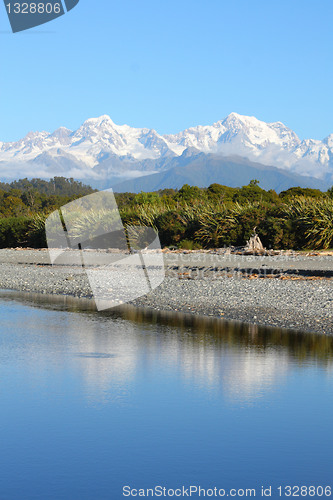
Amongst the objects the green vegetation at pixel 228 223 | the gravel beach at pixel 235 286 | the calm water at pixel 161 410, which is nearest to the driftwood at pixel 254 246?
the green vegetation at pixel 228 223

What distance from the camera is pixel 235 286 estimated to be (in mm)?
17953

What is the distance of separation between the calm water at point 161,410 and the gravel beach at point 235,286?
133 centimetres

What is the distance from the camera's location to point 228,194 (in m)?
48.0

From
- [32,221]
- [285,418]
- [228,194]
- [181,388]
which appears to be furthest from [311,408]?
[228,194]

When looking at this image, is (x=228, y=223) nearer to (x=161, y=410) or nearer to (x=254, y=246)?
(x=254, y=246)

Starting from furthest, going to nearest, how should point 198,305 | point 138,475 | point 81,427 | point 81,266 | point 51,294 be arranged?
1. point 81,266
2. point 51,294
3. point 198,305
4. point 81,427
5. point 138,475

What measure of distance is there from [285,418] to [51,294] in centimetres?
1256

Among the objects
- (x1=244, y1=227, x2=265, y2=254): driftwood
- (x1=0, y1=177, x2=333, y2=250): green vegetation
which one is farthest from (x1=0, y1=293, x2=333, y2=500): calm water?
(x1=0, y1=177, x2=333, y2=250): green vegetation

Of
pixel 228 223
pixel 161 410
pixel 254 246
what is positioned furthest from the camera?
pixel 228 223

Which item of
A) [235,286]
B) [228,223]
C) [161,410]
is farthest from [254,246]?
[161,410]

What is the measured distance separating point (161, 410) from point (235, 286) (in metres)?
9.53

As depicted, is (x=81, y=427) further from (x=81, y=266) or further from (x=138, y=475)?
(x=81, y=266)

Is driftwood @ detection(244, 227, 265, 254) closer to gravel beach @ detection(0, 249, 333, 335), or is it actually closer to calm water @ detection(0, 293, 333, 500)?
gravel beach @ detection(0, 249, 333, 335)

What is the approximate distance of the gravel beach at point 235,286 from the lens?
14.3 metres
